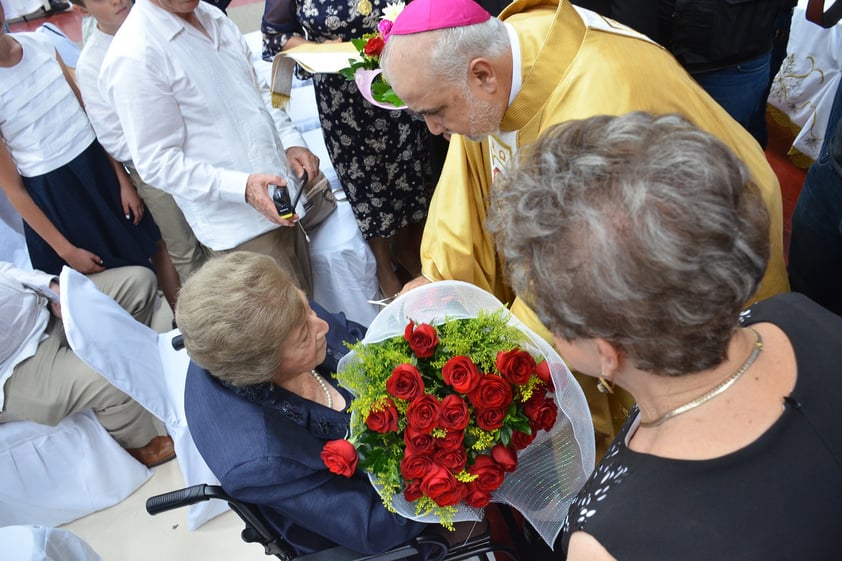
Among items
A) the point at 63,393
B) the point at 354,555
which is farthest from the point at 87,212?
the point at 354,555

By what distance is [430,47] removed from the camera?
1553mm

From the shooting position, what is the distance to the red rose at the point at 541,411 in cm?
137

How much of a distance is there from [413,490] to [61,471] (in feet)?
6.75

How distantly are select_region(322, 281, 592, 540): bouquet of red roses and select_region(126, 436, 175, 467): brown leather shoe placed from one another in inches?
74.3

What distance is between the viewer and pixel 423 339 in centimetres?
135

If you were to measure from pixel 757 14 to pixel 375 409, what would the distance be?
81.8 inches

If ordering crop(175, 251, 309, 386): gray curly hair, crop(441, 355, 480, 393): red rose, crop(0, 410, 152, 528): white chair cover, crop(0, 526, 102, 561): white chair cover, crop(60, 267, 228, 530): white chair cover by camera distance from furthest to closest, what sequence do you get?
crop(0, 410, 152, 528): white chair cover
crop(60, 267, 228, 530): white chair cover
crop(0, 526, 102, 561): white chair cover
crop(175, 251, 309, 386): gray curly hair
crop(441, 355, 480, 393): red rose

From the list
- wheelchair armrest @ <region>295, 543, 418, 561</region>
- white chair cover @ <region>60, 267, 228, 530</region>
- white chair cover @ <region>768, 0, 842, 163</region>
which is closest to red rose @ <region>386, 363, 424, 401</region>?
wheelchair armrest @ <region>295, 543, 418, 561</region>

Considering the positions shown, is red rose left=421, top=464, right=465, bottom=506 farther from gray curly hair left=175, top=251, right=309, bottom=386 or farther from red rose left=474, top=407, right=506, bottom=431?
gray curly hair left=175, top=251, right=309, bottom=386

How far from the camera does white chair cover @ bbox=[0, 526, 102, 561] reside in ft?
6.14

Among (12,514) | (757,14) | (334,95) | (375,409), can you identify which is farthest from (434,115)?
(12,514)

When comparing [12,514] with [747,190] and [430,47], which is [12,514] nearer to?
[430,47]

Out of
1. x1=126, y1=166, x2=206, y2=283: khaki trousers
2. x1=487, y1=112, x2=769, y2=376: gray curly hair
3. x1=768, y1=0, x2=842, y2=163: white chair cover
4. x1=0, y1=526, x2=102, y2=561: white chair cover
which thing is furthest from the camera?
x1=768, y1=0, x2=842, y2=163: white chair cover

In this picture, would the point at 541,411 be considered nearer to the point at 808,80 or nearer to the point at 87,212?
the point at 87,212
